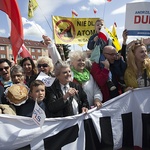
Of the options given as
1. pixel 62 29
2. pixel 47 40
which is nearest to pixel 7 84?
pixel 47 40

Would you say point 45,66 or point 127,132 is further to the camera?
point 45,66

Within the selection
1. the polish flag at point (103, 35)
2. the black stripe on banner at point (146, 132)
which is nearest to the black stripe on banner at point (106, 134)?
the black stripe on banner at point (146, 132)

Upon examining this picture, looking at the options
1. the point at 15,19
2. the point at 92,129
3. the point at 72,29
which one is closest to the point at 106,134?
the point at 92,129

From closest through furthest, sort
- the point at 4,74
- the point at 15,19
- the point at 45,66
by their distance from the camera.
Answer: the point at 4,74 → the point at 45,66 → the point at 15,19

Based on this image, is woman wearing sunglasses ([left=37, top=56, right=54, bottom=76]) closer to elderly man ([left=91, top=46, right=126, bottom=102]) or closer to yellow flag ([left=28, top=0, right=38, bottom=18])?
elderly man ([left=91, top=46, right=126, bottom=102])

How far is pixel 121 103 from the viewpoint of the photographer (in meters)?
3.07

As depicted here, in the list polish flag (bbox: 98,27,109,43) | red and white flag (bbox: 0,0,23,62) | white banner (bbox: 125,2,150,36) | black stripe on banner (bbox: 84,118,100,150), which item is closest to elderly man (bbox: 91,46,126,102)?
polish flag (bbox: 98,27,109,43)

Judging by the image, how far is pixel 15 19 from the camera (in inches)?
179

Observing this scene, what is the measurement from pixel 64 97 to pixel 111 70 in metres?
1.14

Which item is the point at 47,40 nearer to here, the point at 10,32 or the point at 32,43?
the point at 10,32

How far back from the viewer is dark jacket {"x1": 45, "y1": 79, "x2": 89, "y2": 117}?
2575 millimetres

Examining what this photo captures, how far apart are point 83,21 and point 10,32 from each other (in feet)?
9.55

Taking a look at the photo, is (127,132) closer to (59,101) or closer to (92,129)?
(92,129)

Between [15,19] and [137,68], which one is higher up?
[15,19]
